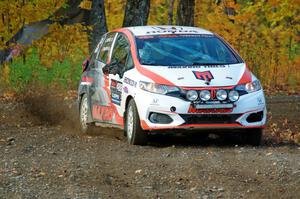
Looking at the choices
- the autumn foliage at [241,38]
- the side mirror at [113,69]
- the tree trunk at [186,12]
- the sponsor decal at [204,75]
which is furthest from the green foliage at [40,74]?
the sponsor decal at [204,75]

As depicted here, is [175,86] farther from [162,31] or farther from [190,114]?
[162,31]

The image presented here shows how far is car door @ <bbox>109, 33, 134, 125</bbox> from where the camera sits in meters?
13.4

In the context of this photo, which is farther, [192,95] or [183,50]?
[183,50]

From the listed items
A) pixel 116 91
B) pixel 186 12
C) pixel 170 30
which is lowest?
pixel 186 12

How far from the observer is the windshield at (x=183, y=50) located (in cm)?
1322

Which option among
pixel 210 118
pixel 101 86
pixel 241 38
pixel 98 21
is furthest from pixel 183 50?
pixel 241 38

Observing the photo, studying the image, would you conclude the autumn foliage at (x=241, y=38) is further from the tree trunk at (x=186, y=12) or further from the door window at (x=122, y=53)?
the door window at (x=122, y=53)

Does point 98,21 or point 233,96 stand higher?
point 233,96

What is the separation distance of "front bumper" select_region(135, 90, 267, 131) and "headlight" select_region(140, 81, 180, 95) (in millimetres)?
63

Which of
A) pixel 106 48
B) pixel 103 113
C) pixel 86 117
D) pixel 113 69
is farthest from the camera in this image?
pixel 86 117

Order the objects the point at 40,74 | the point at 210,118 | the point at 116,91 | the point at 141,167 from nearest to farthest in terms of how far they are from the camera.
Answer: the point at 141,167, the point at 210,118, the point at 116,91, the point at 40,74

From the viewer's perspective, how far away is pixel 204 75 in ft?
41.2

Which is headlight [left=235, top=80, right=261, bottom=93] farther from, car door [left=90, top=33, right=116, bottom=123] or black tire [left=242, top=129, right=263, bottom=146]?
car door [left=90, top=33, right=116, bottom=123]

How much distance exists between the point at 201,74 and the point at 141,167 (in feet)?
8.22
